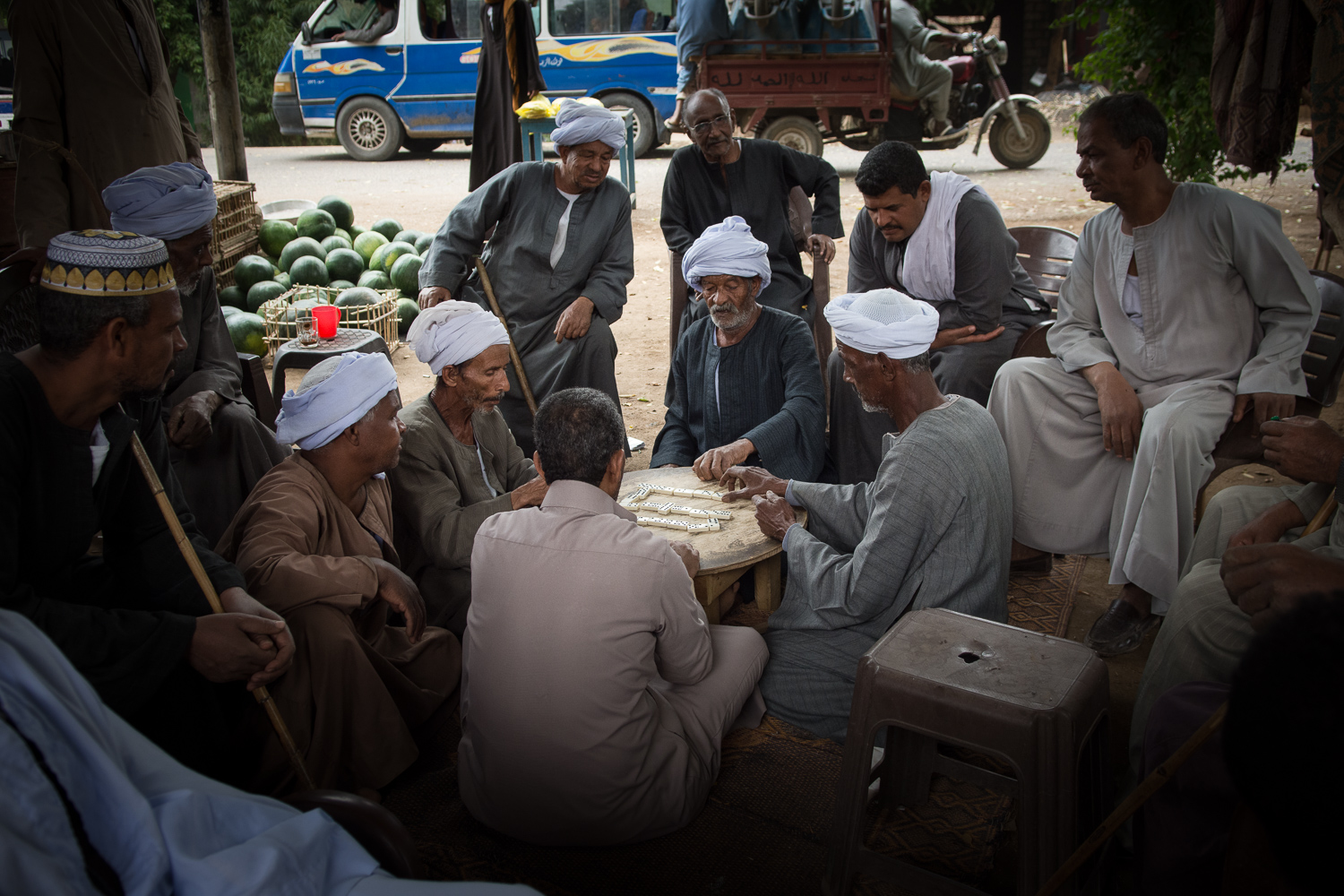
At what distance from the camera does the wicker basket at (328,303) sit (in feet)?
22.7

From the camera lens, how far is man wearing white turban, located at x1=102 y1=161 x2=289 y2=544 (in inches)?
133

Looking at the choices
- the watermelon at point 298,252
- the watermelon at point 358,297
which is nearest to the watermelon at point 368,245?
the watermelon at point 298,252

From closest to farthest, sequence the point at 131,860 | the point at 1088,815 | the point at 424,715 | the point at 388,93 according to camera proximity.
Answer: the point at 131,860
the point at 1088,815
the point at 424,715
the point at 388,93

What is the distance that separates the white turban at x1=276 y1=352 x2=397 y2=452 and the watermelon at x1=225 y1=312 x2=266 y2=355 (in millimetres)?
4383

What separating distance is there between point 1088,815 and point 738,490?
1.58 metres

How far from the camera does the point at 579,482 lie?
2389mm

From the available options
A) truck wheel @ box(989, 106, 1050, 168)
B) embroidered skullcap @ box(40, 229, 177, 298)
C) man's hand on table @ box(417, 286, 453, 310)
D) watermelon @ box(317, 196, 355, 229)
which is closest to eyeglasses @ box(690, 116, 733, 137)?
man's hand on table @ box(417, 286, 453, 310)

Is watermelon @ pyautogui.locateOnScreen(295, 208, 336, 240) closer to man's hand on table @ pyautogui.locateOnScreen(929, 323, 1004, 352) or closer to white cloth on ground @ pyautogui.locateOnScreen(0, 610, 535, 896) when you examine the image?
man's hand on table @ pyautogui.locateOnScreen(929, 323, 1004, 352)

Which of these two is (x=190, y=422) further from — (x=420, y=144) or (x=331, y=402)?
(x=420, y=144)

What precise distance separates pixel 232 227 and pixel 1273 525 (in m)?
7.72

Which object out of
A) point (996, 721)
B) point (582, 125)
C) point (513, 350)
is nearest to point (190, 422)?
point (513, 350)

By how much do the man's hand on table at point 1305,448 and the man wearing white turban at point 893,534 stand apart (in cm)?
79

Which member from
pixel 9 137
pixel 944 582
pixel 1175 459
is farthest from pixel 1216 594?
pixel 9 137

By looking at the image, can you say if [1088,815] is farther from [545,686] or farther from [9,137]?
[9,137]
